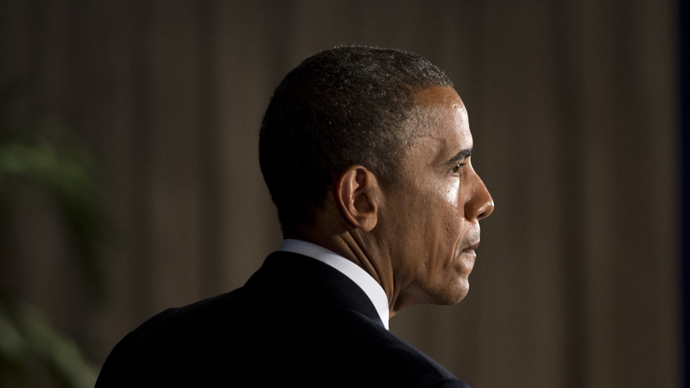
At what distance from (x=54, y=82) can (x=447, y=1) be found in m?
1.73

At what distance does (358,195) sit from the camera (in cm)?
93

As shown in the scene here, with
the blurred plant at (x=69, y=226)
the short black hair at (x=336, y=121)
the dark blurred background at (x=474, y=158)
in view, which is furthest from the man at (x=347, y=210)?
the dark blurred background at (x=474, y=158)

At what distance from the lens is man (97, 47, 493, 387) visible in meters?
0.85

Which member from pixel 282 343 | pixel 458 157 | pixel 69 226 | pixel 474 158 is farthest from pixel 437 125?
pixel 474 158

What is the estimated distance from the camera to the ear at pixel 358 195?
3.01 ft

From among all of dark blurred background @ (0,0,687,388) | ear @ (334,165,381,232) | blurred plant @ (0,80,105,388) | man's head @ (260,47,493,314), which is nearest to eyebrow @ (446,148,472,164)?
man's head @ (260,47,493,314)

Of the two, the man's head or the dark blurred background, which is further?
the dark blurred background

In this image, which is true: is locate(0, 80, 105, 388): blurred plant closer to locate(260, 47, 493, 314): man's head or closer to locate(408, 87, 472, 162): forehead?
locate(260, 47, 493, 314): man's head

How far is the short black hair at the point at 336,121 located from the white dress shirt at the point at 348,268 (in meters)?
0.03

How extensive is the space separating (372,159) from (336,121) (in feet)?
0.22

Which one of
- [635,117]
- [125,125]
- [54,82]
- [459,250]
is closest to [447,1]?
[635,117]

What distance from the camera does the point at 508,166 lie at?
10.5 ft

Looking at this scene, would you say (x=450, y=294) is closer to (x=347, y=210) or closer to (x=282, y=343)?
(x=347, y=210)

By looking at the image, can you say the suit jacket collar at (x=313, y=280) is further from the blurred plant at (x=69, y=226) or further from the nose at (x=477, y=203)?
the blurred plant at (x=69, y=226)
